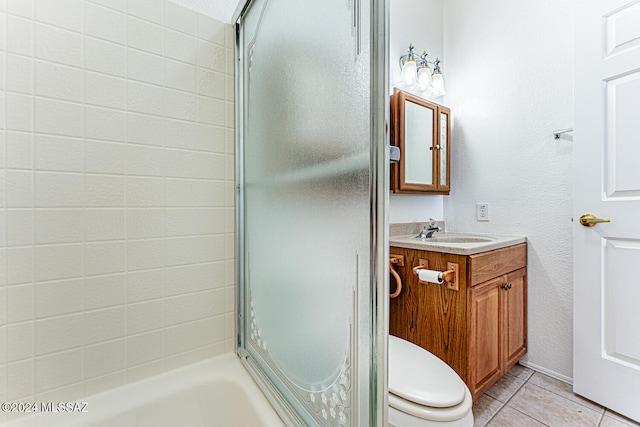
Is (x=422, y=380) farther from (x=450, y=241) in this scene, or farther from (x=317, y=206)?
(x=450, y=241)

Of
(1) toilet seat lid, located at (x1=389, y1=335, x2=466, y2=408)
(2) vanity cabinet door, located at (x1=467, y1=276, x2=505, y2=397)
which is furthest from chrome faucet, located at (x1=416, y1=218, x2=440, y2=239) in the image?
(1) toilet seat lid, located at (x1=389, y1=335, x2=466, y2=408)

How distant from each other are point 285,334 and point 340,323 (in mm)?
295

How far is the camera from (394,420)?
2.89 ft

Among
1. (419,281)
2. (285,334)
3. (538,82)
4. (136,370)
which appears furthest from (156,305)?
(538,82)

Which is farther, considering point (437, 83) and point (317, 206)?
point (437, 83)

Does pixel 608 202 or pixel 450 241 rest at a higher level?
pixel 608 202

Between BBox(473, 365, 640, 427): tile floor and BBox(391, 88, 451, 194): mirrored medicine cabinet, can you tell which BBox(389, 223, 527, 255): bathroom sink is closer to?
BBox(391, 88, 451, 194): mirrored medicine cabinet

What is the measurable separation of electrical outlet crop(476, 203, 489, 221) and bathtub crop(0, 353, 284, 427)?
5.51ft

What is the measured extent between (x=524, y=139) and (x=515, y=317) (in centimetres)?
104

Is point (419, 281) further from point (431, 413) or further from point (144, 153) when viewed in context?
point (144, 153)

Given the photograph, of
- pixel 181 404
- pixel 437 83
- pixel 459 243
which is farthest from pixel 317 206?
pixel 437 83

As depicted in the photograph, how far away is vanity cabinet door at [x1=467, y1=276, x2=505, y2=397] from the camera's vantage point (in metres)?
1.30

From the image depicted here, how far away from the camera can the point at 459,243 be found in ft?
4.83

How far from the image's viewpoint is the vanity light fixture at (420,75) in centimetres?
182
